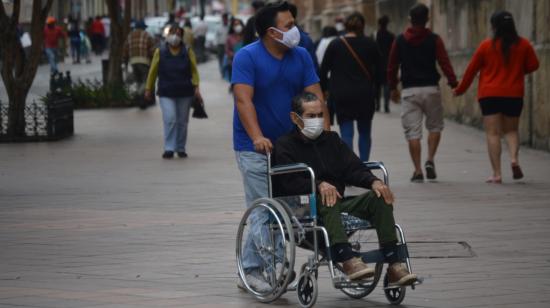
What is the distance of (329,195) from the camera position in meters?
7.68

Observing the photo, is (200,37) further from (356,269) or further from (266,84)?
(356,269)

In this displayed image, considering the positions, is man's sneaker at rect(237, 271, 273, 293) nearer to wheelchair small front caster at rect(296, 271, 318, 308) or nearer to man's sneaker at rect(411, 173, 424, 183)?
wheelchair small front caster at rect(296, 271, 318, 308)

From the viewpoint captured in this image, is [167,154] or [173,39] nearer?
[167,154]

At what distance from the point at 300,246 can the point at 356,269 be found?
18.5 inches

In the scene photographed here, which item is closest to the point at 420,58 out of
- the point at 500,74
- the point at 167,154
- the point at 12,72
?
the point at 500,74

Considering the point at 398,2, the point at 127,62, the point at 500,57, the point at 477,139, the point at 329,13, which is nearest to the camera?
the point at 500,57

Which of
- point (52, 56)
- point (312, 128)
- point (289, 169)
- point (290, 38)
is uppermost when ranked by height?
point (290, 38)

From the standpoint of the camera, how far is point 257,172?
8414mm

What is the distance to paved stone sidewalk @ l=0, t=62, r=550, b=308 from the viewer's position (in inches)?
327

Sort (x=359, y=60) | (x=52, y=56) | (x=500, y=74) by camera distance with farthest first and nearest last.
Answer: (x=52, y=56), (x=359, y=60), (x=500, y=74)

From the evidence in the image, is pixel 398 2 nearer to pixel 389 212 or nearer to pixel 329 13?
pixel 329 13

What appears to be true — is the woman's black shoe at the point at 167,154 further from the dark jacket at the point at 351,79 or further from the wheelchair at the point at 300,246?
the wheelchair at the point at 300,246

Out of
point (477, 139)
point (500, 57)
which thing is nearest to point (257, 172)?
point (500, 57)

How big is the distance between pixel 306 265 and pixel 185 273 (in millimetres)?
1567
